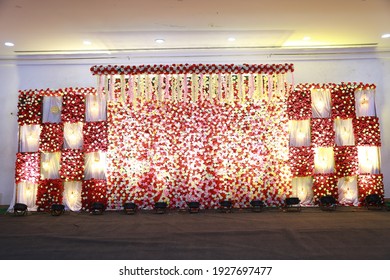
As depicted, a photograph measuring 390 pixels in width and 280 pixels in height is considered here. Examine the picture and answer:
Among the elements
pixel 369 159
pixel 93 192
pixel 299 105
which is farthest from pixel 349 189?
pixel 93 192

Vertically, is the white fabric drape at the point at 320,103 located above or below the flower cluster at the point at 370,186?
above

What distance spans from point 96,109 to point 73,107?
0.62m

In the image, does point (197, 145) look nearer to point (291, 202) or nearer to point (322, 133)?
point (291, 202)

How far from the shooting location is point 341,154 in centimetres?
852

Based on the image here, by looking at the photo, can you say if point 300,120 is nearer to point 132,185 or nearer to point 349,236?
point 349,236

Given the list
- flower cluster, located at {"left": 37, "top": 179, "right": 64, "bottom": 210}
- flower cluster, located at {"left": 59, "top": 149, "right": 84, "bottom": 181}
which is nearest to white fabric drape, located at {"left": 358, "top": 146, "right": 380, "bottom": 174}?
flower cluster, located at {"left": 59, "top": 149, "right": 84, "bottom": 181}

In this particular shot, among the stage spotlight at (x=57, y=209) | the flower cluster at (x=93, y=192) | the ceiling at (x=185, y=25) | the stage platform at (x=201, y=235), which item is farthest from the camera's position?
the flower cluster at (x=93, y=192)

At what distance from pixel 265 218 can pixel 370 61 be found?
5.72 meters

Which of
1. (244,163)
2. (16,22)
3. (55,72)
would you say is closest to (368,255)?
(244,163)

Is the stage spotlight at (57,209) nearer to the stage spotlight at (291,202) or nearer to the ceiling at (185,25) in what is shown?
the ceiling at (185,25)

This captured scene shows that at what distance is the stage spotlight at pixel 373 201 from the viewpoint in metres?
8.10

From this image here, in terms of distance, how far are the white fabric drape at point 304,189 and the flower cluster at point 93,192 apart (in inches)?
200

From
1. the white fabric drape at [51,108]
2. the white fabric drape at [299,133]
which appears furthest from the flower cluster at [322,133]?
the white fabric drape at [51,108]

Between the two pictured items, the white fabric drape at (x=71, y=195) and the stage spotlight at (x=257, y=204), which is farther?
the white fabric drape at (x=71, y=195)
